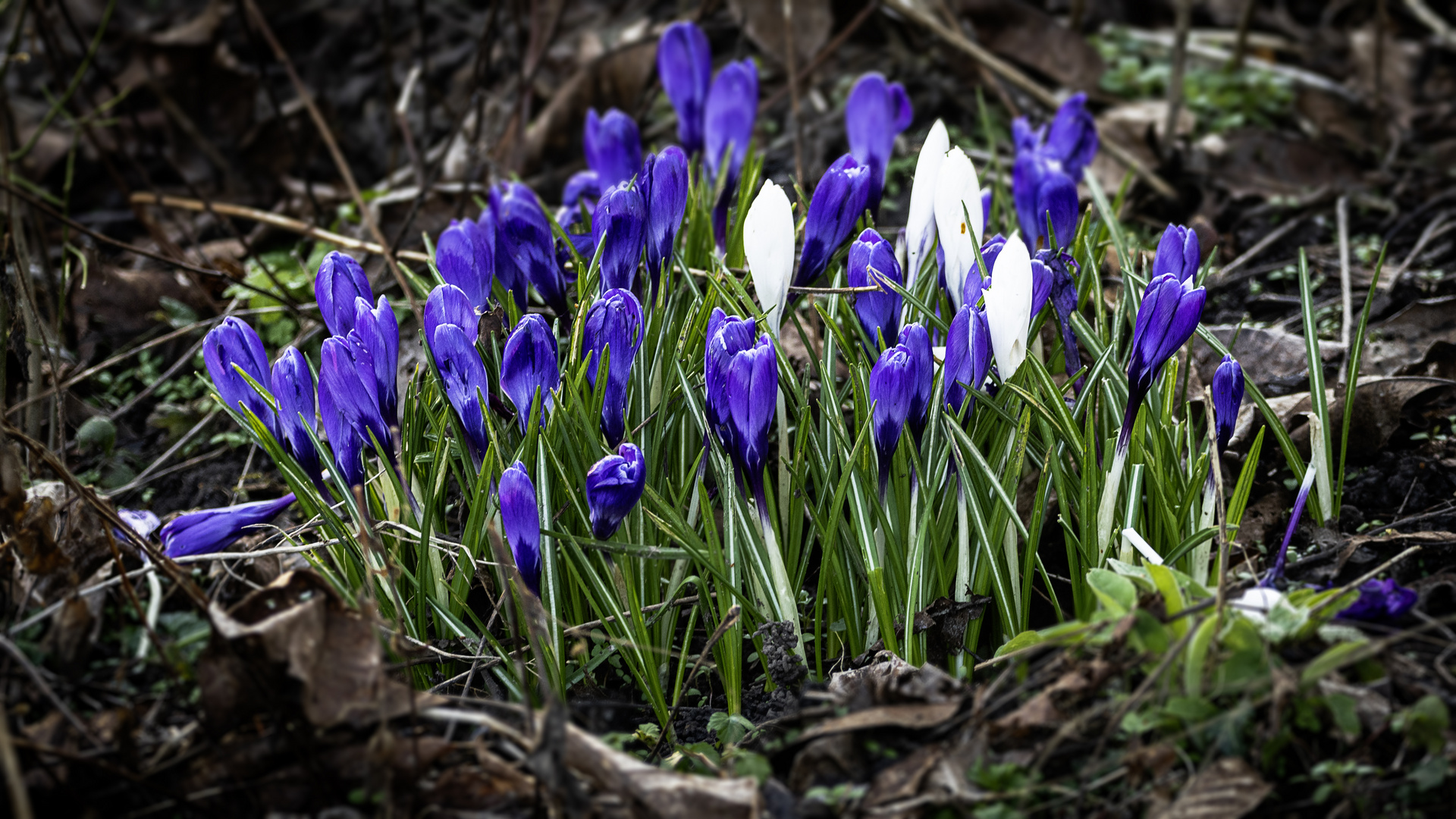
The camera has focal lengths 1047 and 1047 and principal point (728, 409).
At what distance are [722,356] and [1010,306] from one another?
473 millimetres

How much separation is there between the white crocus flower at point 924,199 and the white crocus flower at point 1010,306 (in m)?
0.34

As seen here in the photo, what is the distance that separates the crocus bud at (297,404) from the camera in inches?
69.9

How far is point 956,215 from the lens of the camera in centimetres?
190

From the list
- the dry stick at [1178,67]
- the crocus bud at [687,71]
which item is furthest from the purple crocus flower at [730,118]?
the dry stick at [1178,67]

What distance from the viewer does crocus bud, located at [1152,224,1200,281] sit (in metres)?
1.90

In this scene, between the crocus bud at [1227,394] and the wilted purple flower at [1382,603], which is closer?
the wilted purple flower at [1382,603]

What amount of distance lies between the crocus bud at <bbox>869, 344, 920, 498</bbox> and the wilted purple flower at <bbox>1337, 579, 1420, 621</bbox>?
67 cm

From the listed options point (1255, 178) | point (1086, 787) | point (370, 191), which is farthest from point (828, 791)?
point (1255, 178)

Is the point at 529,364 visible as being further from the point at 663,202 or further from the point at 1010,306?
the point at 1010,306

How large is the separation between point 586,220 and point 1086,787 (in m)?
1.80

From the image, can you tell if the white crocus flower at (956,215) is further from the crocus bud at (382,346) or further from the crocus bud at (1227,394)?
the crocus bud at (382,346)

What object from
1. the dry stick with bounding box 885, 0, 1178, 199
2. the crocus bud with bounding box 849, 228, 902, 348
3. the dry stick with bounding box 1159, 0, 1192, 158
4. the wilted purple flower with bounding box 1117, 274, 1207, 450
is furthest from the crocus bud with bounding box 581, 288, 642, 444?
the dry stick with bounding box 1159, 0, 1192, 158

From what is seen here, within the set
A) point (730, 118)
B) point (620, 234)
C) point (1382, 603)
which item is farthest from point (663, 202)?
point (1382, 603)

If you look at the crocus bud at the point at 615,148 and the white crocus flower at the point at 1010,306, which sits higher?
the crocus bud at the point at 615,148
